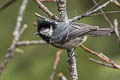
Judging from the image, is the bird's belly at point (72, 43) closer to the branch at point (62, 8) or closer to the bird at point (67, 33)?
the bird at point (67, 33)

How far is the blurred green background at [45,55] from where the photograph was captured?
18.1 feet

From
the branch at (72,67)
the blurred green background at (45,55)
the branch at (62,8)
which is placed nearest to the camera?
the branch at (72,67)

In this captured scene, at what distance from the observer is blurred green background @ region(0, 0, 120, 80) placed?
5.52 m

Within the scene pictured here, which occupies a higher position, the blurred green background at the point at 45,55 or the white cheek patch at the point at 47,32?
the white cheek patch at the point at 47,32

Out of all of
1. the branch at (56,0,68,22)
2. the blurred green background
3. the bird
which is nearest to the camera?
the branch at (56,0,68,22)

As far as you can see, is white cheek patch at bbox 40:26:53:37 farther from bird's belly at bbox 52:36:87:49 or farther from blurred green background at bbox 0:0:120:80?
blurred green background at bbox 0:0:120:80

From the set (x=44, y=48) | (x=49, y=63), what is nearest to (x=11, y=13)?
(x=44, y=48)

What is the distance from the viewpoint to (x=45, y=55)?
6070 mm

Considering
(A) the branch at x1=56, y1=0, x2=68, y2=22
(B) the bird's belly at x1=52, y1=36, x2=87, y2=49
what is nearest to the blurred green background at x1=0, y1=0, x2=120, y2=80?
(B) the bird's belly at x1=52, y1=36, x2=87, y2=49

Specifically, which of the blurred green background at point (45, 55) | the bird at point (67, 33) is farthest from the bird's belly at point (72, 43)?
the blurred green background at point (45, 55)

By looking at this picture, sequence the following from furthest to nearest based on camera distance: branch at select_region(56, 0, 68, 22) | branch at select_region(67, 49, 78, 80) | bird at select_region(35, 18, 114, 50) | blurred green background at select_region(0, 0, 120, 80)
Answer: blurred green background at select_region(0, 0, 120, 80), bird at select_region(35, 18, 114, 50), branch at select_region(56, 0, 68, 22), branch at select_region(67, 49, 78, 80)

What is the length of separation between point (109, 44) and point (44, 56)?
1195 millimetres

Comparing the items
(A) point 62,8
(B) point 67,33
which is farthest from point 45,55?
(A) point 62,8

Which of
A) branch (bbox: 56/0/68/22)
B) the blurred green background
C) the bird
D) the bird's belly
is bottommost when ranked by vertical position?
the blurred green background
